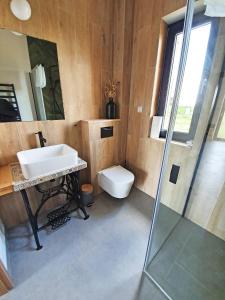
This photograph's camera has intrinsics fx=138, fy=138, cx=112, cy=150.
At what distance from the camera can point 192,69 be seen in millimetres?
1305

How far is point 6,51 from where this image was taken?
1245 mm

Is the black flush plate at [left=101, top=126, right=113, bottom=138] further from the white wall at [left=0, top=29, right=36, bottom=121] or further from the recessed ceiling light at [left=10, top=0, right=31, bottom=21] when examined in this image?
the recessed ceiling light at [left=10, top=0, right=31, bottom=21]

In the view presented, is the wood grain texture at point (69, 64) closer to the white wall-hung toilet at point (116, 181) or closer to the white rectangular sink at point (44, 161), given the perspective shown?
the white rectangular sink at point (44, 161)

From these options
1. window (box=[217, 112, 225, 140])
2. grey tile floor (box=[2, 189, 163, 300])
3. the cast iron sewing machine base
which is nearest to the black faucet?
the cast iron sewing machine base

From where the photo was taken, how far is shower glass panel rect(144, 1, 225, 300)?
1.13 meters

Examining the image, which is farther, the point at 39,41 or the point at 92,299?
the point at 39,41

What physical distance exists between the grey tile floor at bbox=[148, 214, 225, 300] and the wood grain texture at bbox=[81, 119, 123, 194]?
116cm

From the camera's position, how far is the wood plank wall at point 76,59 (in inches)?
53.0

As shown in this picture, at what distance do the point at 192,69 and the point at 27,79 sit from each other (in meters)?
1.61

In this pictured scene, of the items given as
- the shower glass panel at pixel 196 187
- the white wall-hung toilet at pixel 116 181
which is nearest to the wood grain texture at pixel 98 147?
the white wall-hung toilet at pixel 116 181

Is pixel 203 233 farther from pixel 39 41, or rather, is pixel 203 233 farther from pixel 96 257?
pixel 39 41

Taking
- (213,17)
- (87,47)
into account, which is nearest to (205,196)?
(213,17)

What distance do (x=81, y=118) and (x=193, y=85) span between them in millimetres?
1326

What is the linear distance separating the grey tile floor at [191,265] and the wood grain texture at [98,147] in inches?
45.5
